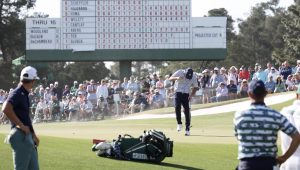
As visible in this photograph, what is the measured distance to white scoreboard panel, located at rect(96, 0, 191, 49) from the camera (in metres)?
41.8

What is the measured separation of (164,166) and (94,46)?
2920 cm

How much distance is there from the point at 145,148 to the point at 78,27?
94.4 feet

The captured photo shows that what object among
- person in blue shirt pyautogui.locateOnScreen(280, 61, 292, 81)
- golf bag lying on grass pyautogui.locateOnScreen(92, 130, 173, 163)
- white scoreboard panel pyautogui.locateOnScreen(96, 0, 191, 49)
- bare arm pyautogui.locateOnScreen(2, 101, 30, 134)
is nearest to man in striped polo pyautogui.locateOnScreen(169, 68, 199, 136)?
golf bag lying on grass pyautogui.locateOnScreen(92, 130, 173, 163)

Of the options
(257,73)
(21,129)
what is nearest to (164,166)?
(21,129)

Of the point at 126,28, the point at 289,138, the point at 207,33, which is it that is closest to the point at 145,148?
the point at 289,138

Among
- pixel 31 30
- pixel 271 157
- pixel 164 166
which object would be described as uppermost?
pixel 31 30

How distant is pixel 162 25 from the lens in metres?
42.0

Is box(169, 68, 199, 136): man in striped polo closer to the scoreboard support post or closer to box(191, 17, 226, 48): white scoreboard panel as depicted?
box(191, 17, 226, 48): white scoreboard panel

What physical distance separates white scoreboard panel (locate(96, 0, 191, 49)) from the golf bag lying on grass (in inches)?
1102

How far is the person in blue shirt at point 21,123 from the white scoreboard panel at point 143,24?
32.4 metres

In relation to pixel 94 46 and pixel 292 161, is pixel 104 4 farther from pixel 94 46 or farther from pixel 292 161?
pixel 292 161

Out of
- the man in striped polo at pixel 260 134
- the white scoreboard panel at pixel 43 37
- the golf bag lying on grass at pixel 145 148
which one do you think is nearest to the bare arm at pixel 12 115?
the man in striped polo at pixel 260 134

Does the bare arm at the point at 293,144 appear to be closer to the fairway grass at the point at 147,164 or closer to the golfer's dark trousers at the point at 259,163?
the golfer's dark trousers at the point at 259,163

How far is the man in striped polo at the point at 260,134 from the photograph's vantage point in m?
7.05
